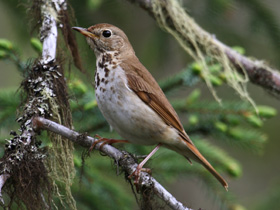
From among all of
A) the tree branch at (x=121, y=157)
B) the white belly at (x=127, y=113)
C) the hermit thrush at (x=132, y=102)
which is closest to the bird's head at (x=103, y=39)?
the hermit thrush at (x=132, y=102)

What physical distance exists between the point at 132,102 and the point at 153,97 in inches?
11.2

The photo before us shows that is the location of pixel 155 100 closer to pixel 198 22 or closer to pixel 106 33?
pixel 106 33

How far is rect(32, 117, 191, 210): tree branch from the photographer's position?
3018mm

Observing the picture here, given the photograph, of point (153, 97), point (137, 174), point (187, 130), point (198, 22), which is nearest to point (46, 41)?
point (153, 97)

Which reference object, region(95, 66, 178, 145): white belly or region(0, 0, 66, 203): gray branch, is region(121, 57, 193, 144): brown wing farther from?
region(0, 0, 66, 203): gray branch

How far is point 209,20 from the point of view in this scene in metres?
6.00

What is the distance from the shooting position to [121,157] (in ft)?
11.1

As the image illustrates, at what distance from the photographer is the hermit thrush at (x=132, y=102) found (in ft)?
12.8

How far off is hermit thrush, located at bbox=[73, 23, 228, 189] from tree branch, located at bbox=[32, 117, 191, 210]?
458 mm

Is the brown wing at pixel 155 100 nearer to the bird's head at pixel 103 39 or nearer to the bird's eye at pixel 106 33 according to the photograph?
the bird's head at pixel 103 39

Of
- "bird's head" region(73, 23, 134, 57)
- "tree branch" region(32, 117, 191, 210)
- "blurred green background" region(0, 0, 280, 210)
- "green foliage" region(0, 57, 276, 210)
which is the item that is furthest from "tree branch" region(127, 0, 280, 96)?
"tree branch" region(32, 117, 191, 210)

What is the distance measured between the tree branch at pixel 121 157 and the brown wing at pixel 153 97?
783mm

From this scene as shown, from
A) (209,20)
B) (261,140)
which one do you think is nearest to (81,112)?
(261,140)

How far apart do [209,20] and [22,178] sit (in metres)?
3.80
